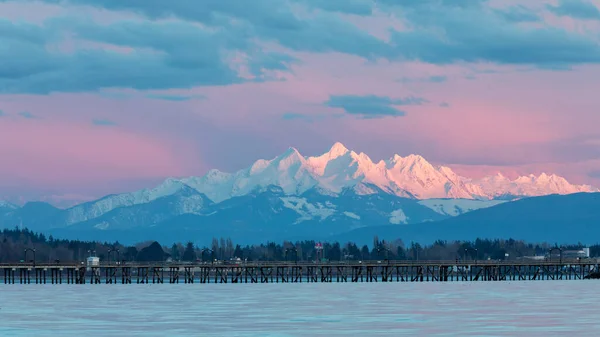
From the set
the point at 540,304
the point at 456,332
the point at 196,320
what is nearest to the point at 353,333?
the point at 456,332

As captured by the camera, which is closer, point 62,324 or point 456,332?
point 456,332

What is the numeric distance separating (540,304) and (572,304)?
2.95 metres

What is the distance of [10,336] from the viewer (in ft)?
256

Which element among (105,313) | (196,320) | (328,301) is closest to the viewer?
(196,320)

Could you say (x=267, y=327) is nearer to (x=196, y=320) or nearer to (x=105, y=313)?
(x=196, y=320)

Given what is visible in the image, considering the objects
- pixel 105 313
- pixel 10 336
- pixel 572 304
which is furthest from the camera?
pixel 572 304

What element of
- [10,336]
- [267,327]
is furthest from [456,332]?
[10,336]

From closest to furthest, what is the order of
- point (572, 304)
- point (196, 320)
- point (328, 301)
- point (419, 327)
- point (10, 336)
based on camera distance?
point (10, 336)
point (419, 327)
point (196, 320)
point (572, 304)
point (328, 301)

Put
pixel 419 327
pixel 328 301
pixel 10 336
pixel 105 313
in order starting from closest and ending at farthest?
pixel 10 336 < pixel 419 327 < pixel 105 313 < pixel 328 301

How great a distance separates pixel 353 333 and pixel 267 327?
7.61m

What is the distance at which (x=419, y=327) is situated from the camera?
8394cm

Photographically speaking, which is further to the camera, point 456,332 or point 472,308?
point 472,308

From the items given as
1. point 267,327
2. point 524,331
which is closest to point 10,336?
point 267,327

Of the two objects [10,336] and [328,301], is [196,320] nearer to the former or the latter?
[10,336]
